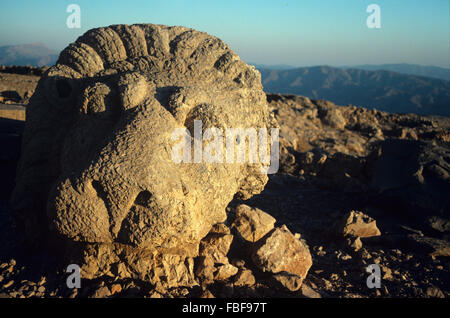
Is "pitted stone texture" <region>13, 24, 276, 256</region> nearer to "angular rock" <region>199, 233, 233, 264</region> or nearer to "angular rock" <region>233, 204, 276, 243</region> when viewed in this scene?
"angular rock" <region>199, 233, 233, 264</region>

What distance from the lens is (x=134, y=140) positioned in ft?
8.45

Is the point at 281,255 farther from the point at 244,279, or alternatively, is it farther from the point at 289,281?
the point at 244,279

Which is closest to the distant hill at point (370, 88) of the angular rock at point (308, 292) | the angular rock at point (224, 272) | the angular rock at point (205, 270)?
the angular rock at point (308, 292)

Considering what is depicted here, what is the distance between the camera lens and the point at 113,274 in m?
2.73

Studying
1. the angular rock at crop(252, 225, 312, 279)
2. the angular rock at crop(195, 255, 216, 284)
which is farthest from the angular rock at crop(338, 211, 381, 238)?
the angular rock at crop(195, 255, 216, 284)

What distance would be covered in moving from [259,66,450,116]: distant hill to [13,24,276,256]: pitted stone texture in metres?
51.6

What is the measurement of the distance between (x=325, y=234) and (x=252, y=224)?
4.83ft

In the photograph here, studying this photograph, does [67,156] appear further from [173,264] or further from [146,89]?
[173,264]

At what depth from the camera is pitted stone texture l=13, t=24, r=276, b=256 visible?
249cm

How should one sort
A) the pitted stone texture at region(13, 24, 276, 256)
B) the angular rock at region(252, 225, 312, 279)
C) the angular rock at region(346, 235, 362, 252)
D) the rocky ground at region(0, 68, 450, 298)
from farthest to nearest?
the angular rock at region(346, 235, 362, 252) < the angular rock at region(252, 225, 312, 279) < the rocky ground at region(0, 68, 450, 298) < the pitted stone texture at region(13, 24, 276, 256)

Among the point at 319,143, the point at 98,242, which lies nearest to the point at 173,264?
the point at 98,242

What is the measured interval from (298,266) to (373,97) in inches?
2912

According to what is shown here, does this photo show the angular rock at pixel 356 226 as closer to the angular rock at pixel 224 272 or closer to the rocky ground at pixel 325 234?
the rocky ground at pixel 325 234

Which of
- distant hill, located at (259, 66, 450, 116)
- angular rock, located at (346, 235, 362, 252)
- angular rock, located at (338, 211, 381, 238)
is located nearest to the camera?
angular rock, located at (346, 235, 362, 252)
